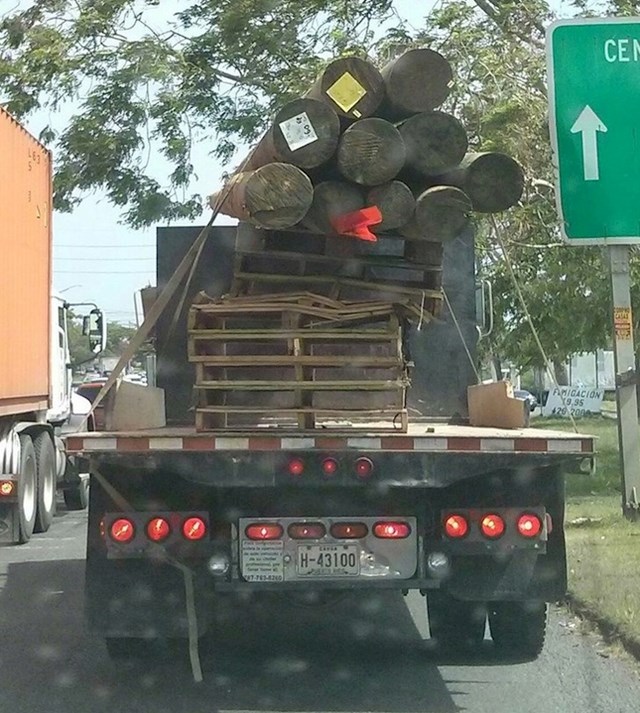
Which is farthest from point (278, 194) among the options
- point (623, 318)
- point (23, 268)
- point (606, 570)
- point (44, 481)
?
point (44, 481)

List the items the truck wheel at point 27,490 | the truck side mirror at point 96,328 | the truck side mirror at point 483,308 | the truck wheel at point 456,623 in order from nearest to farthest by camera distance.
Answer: the truck wheel at point 456,623 < the truck side mirror at point 483,308 < the truck wheel at point 27,490 < the truck side mirror at point 96,328

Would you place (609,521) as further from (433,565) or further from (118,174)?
(118,174)

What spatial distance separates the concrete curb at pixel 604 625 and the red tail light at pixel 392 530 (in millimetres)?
1662

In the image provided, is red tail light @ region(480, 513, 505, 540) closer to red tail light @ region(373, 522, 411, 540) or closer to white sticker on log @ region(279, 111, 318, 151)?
red tail light @ region(373, 522, 411, 540)

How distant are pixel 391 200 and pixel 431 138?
0.39 metres

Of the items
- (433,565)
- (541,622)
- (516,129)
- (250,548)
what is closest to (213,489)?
(250,548)

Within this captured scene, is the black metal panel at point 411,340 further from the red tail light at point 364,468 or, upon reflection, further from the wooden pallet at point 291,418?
the red tail light at point 364,468

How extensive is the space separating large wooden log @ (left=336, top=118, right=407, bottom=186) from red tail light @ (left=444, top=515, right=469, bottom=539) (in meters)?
1.75

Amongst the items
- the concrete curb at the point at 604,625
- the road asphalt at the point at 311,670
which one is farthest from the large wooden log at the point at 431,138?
the concrete curb at the point at 604,625

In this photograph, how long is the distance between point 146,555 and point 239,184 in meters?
1.92

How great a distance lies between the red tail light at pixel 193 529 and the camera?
6.79m

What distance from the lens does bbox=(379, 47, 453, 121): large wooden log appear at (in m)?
6.69

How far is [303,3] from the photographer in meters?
16.8

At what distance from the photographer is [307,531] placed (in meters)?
6.75
